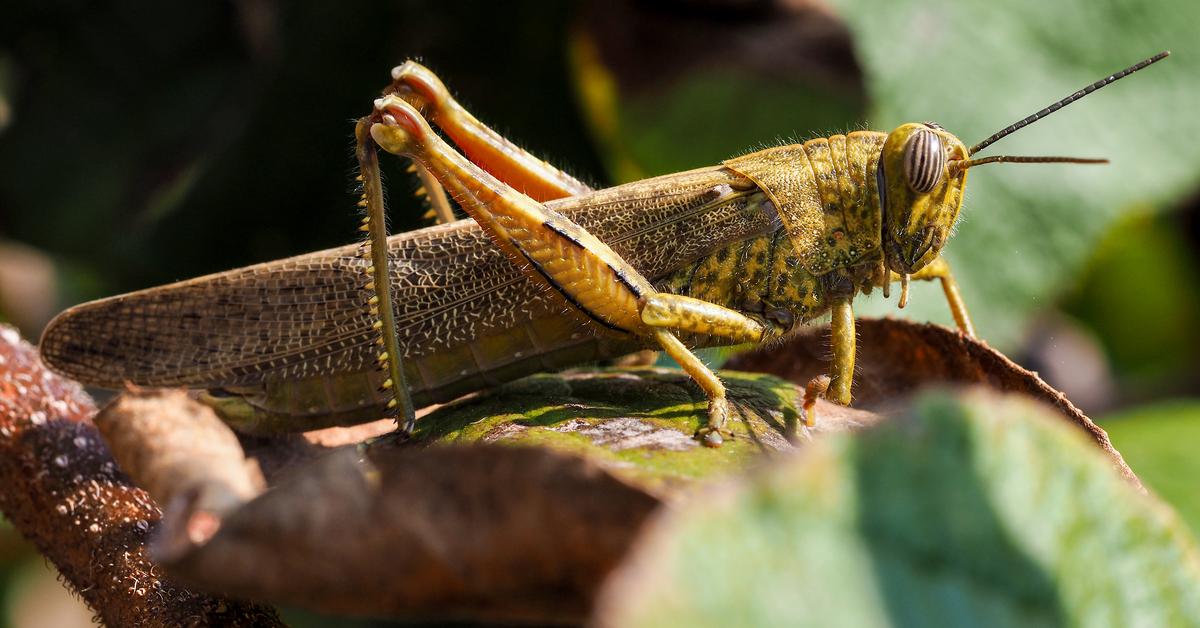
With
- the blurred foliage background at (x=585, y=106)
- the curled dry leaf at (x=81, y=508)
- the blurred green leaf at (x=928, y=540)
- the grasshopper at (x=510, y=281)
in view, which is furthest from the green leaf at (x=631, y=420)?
the blurred foliage background at (x=585, y=106)

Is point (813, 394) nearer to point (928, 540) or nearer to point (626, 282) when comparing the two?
point (626, 282)

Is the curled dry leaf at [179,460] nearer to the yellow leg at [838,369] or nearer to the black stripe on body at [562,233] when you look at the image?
the black stripe on body at [562,233]

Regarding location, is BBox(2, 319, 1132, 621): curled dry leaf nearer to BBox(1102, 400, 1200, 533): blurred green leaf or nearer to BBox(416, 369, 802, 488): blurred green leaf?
BBox(416, 369, 802, 488): blurred green leaf

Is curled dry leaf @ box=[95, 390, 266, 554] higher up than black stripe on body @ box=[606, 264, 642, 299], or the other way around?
black stripe on body @ box=[606, 264, 642, 299]

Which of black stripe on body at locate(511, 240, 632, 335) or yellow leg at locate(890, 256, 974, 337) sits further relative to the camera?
yellow leg at locate(890, 256, 974, 337)

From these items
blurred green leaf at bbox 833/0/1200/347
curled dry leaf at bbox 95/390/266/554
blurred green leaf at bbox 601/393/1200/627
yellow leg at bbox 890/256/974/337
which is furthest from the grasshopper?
blurred green leaf at bbox 601/393/1200/627

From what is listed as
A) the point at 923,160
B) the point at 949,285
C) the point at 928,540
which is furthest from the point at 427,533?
the point at 949,285
